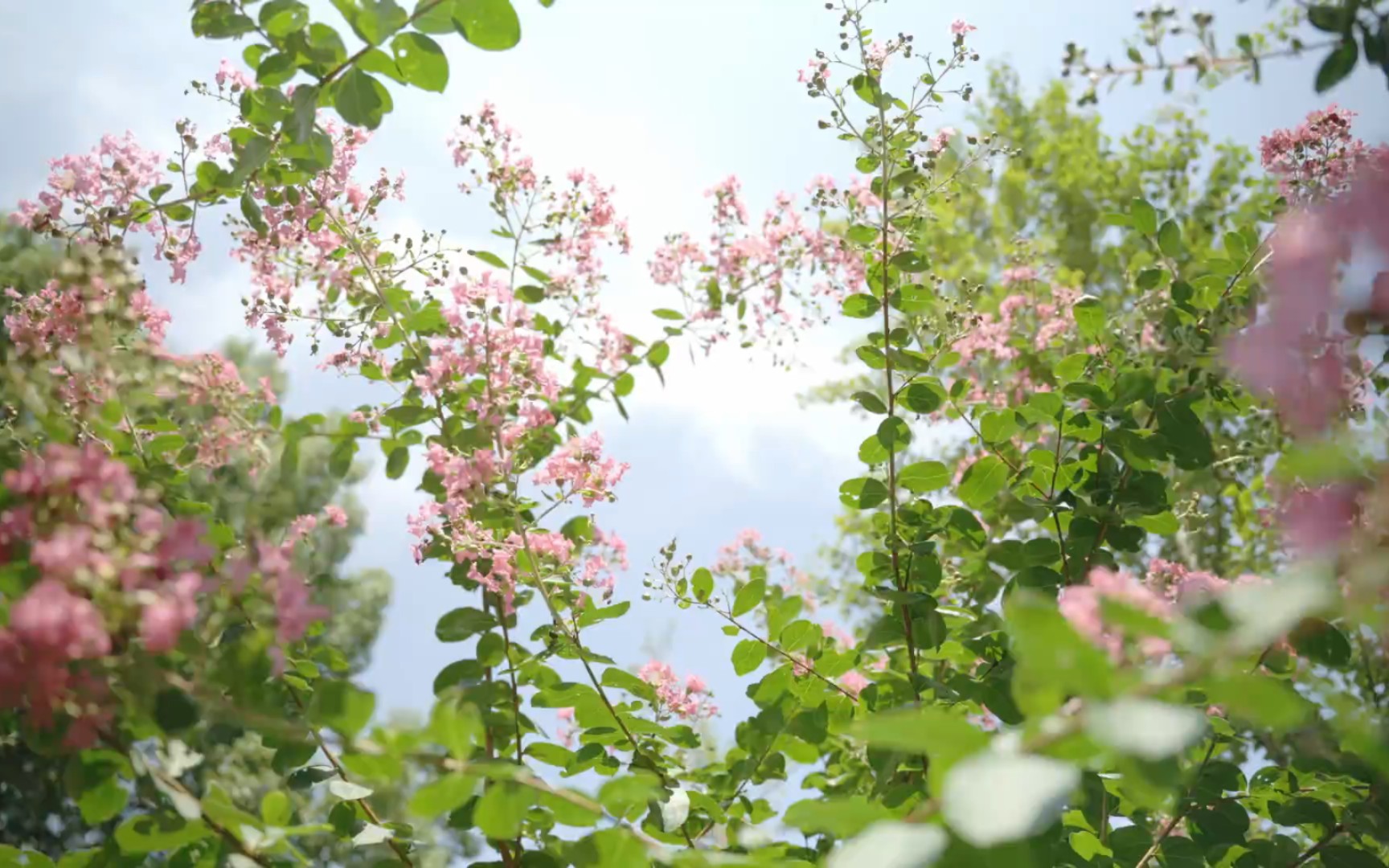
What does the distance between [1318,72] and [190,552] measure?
4.54ft

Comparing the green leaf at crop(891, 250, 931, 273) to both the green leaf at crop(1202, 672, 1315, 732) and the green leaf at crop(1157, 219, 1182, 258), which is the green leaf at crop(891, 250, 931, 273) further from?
the green leaf at crop(1202, 672, 1315, 732)

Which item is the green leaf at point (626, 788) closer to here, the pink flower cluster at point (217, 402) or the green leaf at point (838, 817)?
the green leaf at point (838, 817)

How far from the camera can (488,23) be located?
1.59 metres

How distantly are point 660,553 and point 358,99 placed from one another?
108 centimetres

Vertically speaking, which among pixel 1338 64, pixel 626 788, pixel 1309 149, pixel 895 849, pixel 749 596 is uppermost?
pixel 1309 149

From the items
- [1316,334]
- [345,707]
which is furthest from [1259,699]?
[345,707]

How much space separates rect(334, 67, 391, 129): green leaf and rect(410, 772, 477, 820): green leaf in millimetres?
1134

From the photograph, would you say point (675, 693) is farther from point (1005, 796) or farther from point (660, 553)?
point (1005, 796)

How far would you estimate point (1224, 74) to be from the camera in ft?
4.52

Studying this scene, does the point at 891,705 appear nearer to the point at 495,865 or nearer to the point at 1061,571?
the point at 1061,571

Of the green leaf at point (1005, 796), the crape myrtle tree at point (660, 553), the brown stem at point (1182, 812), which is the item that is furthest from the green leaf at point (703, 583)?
the green leaf at point (1005, 796)

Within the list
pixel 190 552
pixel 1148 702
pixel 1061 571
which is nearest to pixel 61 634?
pixel 190 552

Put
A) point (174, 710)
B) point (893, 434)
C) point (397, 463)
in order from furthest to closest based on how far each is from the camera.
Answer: point (893, 434) → point (397, 463) → point (174, 710)

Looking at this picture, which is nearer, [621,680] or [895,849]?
[895,849]
